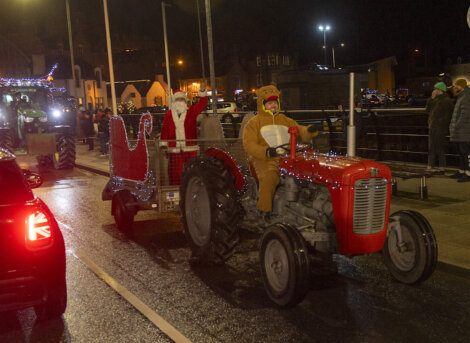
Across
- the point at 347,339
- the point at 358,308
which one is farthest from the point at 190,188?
the point at 347,339

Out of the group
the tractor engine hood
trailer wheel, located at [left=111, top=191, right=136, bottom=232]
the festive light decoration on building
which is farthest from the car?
the festive light decoration on building

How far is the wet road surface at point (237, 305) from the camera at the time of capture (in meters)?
4.96

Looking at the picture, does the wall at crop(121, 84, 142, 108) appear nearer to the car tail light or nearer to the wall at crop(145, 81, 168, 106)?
the wall at crop(145, 81, 168, 106)

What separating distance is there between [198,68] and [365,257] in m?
82.5

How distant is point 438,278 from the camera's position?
6.41 meters

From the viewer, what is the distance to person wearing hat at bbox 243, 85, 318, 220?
601 cm

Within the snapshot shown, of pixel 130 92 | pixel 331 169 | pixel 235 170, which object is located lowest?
pixel 235 170

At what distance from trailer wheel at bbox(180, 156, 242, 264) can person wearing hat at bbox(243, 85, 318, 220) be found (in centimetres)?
44

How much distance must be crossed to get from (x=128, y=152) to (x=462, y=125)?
253 inches

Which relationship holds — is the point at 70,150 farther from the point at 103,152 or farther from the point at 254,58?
the point at 254,58

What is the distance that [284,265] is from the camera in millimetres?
5430

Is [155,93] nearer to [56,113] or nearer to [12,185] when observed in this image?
[56,113]

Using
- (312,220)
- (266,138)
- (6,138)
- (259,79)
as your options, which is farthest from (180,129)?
(259,79)

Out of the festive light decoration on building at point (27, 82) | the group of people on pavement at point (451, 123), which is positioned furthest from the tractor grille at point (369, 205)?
the festive light decoration on building at point (27, 82)
